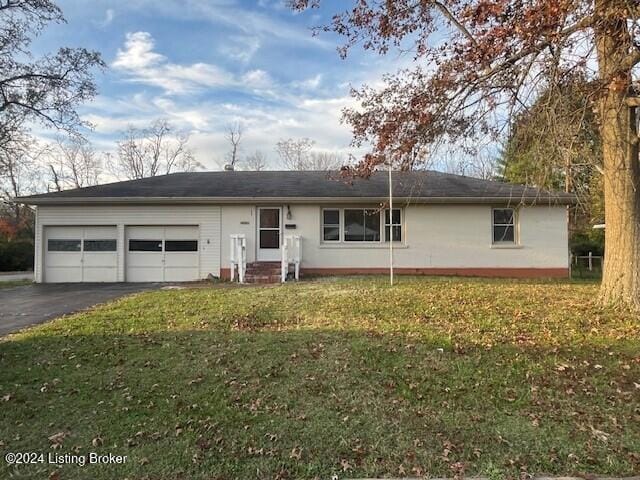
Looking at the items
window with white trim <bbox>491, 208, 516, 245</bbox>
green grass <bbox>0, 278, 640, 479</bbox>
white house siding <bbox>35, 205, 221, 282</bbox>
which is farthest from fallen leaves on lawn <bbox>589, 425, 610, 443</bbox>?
white house siding <bbox>35, 205, 221, 282</bbox>

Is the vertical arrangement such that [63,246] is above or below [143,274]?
above

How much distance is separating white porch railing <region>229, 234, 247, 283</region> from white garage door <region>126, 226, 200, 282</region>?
1.82 metres

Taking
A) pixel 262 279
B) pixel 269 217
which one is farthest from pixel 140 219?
pixel 262 279

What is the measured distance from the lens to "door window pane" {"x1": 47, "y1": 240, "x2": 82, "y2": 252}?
51.6 ft

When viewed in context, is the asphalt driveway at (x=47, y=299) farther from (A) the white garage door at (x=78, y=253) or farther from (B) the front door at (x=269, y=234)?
(B) the front door at (x=269, y=234)

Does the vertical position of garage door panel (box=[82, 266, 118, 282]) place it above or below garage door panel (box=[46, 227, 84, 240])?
below

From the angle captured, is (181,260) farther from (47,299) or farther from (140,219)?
(47,299)

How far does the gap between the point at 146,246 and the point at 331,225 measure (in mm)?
6567

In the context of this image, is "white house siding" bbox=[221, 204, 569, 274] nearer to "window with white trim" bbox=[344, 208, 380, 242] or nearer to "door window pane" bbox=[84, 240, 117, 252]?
"window with white trim" bbox=[344, 208, 380, 242]

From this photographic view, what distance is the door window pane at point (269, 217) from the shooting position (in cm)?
1563

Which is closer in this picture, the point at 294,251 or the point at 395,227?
the point at 294,251

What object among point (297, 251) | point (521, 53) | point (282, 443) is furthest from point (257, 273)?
point (282, 443)

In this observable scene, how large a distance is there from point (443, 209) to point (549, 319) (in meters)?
9.22

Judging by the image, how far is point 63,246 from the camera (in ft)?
51.7
